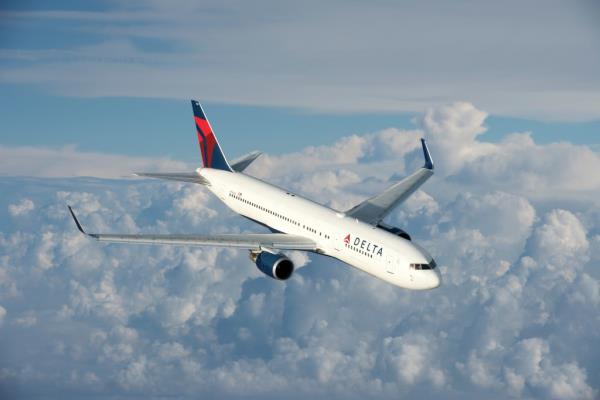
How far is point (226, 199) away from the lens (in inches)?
3634

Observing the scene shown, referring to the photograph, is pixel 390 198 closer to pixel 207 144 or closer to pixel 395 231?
pixel 395 231

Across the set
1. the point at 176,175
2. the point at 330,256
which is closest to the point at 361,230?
the point at 330,256

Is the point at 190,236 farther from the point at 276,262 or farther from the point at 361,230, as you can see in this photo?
the point at 361,230

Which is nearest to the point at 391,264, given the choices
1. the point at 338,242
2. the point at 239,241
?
the point at 338,242

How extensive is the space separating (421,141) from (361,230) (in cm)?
2583

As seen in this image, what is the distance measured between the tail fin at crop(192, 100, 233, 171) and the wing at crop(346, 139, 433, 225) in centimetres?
2218

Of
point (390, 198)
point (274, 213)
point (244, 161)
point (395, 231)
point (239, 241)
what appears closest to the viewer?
point (239, 241)

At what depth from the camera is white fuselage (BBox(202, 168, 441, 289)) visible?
6575 centimetres

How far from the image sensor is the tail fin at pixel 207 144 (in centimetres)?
9700

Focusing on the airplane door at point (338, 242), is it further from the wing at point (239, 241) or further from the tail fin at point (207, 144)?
the tail fin at point (207, 144)

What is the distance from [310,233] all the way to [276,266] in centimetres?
727

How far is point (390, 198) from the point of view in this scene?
3376 inches

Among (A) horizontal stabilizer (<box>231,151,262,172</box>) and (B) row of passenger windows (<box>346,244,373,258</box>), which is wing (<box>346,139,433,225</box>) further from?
(A) horizontal stabilizer (<box>231,151,262,172</box>)

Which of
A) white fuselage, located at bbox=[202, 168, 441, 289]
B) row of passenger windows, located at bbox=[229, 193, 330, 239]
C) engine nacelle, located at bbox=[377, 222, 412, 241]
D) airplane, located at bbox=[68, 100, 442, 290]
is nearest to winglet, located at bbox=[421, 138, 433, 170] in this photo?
airplane, located at bbox=[68, 100, 442, 290]
